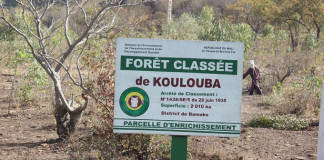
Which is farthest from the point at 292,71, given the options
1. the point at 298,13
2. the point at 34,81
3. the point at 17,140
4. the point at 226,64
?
the point at 298,13

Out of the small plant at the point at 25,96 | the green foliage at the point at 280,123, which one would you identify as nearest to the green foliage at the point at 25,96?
the small plant at the point at 25,96

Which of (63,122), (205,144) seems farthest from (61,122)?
(205,144)

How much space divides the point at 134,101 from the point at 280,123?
5.08 m

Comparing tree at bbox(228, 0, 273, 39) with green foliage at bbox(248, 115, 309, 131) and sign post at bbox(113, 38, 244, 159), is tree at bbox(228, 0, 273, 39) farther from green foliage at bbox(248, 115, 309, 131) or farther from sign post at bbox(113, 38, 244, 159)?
sign post at bbox(113, 38, 244, 159)

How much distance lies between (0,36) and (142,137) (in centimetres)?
1441

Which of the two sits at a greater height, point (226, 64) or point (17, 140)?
point (226, 64)

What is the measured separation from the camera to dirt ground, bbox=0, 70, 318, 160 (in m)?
6.23

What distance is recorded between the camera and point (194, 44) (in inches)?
150

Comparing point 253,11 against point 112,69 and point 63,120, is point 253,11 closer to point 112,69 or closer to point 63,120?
point 63,120

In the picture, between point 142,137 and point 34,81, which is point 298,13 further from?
point 142,137

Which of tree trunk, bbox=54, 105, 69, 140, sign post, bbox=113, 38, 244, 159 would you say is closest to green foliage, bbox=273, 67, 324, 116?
tree trunk, bbox=54, 105, 69, 140

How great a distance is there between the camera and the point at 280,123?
8.20 meters

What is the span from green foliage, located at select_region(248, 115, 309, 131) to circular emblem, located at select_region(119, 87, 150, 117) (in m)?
4.95

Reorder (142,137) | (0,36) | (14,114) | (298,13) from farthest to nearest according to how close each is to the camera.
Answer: (298,13), (0,36), (14,114), (142,137)
